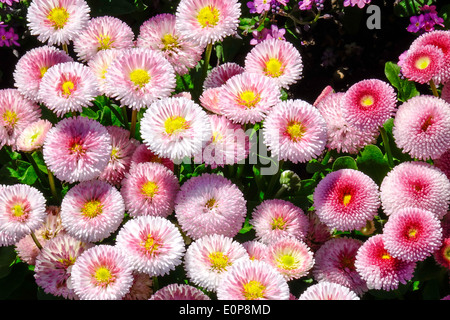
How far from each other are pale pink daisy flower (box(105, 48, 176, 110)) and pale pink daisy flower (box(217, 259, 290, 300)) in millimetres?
631

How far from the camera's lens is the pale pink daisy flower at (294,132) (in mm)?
1732

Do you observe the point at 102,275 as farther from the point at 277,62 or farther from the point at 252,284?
the point at 277,62

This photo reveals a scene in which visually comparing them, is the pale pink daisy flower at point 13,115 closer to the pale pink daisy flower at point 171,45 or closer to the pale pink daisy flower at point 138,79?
the pale pink daisy flower at point 138,79

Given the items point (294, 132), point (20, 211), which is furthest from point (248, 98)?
point (20, 211)

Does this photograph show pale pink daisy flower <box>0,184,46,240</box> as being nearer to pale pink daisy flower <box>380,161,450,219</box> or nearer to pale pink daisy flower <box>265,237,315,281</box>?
pale pink daisy flower <box>265,237,315,281</box>

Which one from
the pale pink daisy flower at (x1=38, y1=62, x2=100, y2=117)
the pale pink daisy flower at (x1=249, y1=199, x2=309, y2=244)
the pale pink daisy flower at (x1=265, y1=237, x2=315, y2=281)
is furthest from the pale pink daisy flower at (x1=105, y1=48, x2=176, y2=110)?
the pale pink daisy flower at (x1=265, y1=237, x2=315, y2=281)

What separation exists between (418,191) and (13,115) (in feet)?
4.51

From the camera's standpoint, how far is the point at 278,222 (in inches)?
72.3

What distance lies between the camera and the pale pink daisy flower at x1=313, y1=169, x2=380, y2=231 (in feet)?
5.64

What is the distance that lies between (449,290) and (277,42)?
1056 millimetres

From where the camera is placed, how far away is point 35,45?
2652 mm

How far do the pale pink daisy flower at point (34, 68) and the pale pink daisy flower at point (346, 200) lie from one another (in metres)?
1.02
